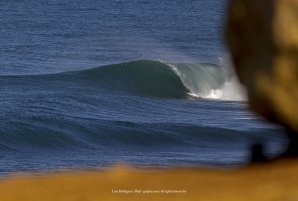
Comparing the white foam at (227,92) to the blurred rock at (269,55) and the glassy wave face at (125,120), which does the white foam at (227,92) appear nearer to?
the glassy wave face at (125,120)

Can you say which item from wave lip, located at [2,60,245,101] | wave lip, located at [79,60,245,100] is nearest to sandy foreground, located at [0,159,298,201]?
wave lip, located at [2,60,245,101]

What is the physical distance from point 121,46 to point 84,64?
28.0ft

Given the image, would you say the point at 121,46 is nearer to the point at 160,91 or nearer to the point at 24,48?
the point at 24,48

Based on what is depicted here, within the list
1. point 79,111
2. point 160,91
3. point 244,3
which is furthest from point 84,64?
point 244,3

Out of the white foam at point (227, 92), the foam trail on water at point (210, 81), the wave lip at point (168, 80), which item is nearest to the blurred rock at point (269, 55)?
the foam trail on water at point (210, 81)

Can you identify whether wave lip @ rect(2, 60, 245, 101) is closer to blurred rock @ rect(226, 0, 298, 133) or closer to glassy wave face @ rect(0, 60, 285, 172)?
glassy wave face @ rect(0, 60, 285, 172)

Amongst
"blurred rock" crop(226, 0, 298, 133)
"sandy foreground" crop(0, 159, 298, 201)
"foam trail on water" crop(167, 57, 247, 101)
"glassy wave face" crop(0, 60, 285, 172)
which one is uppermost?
"blurred rock" crop(226, 0, 298, 133)

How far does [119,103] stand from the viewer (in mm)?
26188

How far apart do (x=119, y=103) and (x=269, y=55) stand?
22.2 meters

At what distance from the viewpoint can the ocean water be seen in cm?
1911

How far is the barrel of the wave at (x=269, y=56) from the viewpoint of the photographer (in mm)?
4004

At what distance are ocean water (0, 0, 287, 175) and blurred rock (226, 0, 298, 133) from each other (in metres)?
1.92

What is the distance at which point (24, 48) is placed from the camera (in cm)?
3950

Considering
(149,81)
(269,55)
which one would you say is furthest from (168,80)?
(269,55)
